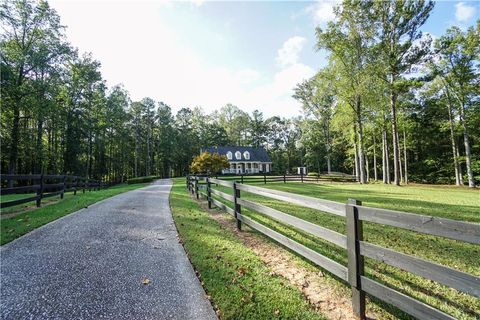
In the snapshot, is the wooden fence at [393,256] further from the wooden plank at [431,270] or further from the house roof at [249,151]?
the house roof at [249,151]

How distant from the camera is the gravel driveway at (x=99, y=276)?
260cm

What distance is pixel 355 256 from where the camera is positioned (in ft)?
8.09

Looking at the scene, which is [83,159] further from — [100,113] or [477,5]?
[477,5]

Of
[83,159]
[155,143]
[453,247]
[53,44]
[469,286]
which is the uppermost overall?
[53,44]

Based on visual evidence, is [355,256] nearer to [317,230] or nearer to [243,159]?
[317,230]

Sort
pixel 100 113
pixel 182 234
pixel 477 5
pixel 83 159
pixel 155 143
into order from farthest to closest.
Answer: pixel 155 143 → pixel 83 159 → pixel 100 113 → pixel 477 5 → pixel 182 234

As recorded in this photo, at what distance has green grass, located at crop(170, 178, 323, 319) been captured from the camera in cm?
256

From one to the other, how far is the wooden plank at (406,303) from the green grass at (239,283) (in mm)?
599

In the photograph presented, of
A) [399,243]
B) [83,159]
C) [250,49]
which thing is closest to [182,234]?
[399,243]

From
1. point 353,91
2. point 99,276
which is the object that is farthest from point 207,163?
point 99,276

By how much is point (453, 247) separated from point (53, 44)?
2807cm

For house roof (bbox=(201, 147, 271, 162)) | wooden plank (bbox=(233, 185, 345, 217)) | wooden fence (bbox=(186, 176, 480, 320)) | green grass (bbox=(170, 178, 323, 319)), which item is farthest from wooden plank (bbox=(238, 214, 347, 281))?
house roof (bbox=(201, 147, 271, 162))

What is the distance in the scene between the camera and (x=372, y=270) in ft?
11.3

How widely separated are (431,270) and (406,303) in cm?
43
